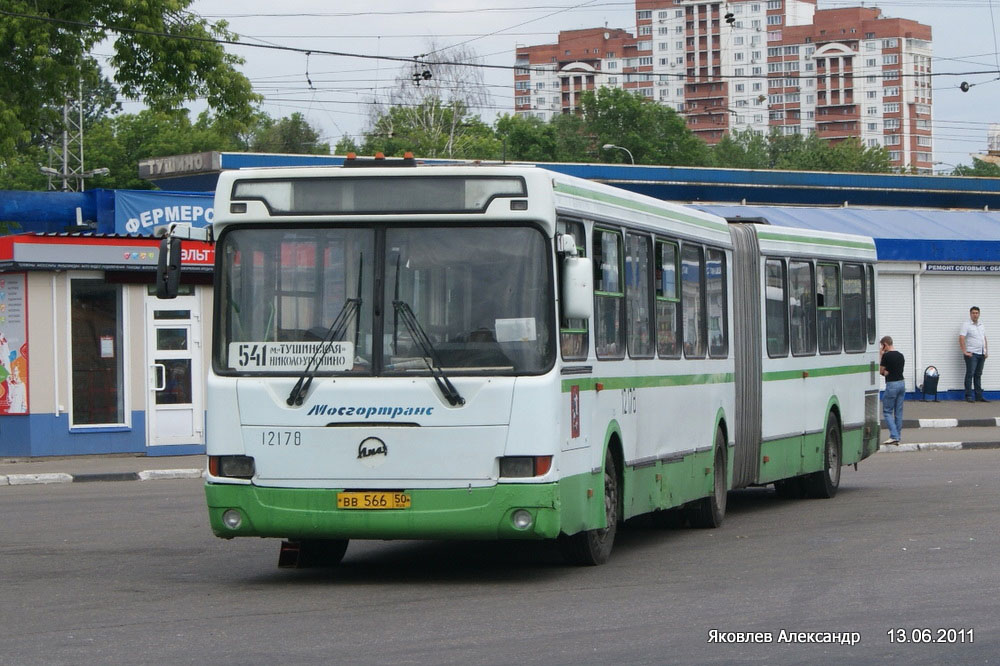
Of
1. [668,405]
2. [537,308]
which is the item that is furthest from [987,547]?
[537,308]

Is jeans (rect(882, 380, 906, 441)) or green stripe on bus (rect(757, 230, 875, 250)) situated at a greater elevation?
green stripe on bus (rect(757, 230, 875, 250))

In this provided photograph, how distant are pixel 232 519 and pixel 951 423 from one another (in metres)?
22.2

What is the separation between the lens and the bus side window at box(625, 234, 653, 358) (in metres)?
12.3

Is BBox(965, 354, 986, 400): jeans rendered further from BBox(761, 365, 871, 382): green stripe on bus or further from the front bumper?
the front bumper

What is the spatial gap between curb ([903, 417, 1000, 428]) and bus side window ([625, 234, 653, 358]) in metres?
18.6

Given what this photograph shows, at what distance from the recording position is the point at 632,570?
11438 mm

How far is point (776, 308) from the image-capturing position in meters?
16.8

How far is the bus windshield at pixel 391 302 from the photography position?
10.4 metres

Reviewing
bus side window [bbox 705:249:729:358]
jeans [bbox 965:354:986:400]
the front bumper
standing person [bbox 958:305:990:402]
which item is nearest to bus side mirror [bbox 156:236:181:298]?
the front bumper

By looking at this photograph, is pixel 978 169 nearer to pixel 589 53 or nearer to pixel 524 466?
pixel 589 53

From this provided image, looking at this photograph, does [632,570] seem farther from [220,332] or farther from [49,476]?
[49,476]

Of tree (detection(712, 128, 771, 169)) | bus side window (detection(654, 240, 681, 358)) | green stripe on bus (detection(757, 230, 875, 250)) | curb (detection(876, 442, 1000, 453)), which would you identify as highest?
tree (detection(712, 128, 771, 169))

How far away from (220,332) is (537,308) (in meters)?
2.11

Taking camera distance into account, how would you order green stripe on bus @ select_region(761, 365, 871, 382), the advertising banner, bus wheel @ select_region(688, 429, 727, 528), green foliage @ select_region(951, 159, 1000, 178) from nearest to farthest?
bus wheel @ select_region(688, 429, 727, 528) < green stripe on bus @ select_region(761, 365, 871, 382) < the advertising banner < green foliage @ select_region(951, 159, 1000, 178)
